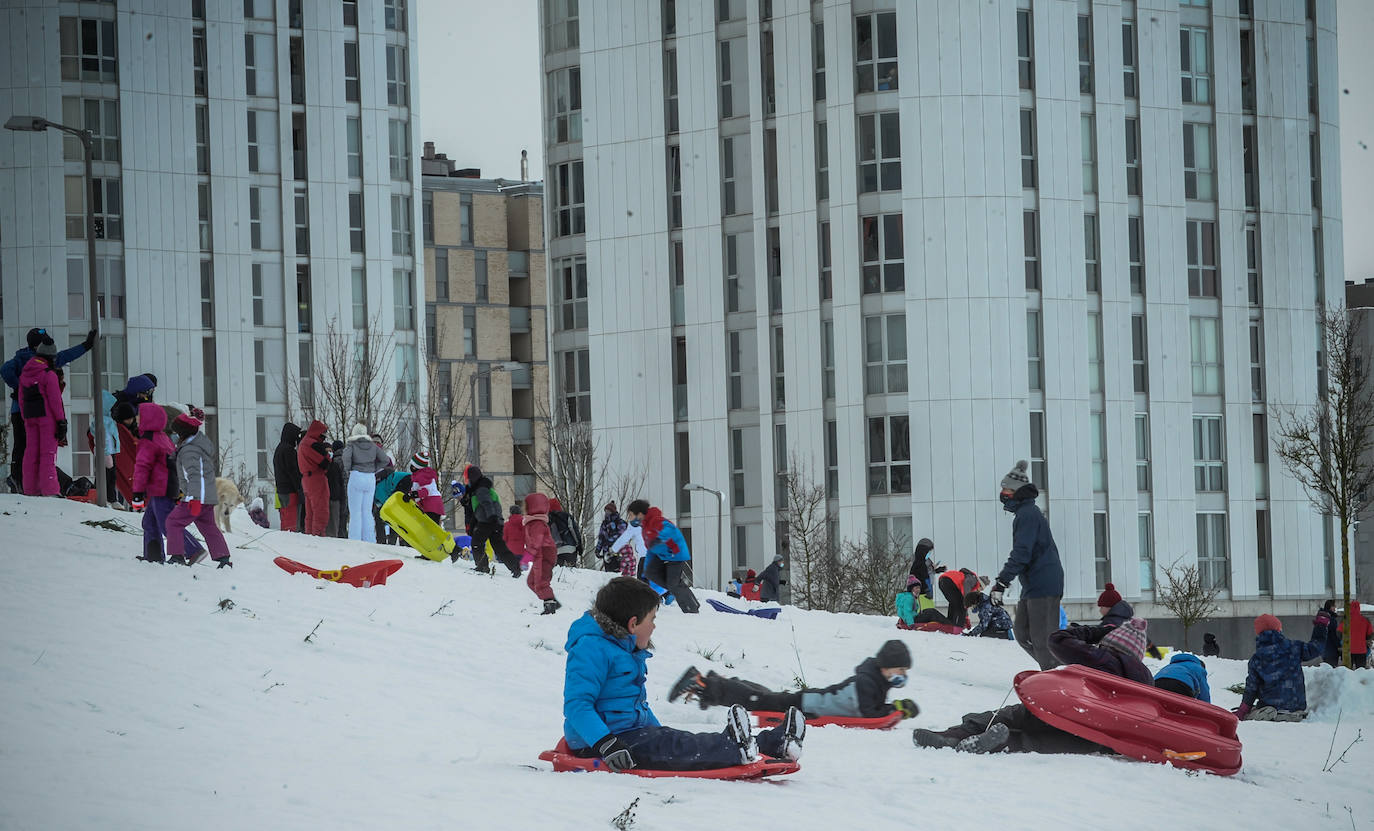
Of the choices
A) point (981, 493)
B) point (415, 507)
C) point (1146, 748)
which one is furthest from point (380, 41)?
point (1146, 748)

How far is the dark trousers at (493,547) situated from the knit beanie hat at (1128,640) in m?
9.43

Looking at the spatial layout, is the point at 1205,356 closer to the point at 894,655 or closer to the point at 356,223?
the point at 356,223

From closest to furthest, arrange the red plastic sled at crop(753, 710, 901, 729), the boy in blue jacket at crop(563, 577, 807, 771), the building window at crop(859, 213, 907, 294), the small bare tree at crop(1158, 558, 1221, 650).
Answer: the boy in blue jacket at crop(563, 577, 807, 771)
the red plastic sled at crop(753, 710, 901, 729)
the small bare tree at crop(1158, 558, 1221, 650)
the building window at crop(859, 213, 907, 294)

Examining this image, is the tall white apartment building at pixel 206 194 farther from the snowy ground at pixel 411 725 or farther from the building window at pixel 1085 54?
the snowy ground at pixel 411 725

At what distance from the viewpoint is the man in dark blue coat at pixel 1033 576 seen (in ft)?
47.5

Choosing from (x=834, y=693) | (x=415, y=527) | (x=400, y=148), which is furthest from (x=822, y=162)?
(x=834, y=693)

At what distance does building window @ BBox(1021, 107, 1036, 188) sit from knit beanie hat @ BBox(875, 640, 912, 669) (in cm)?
3788

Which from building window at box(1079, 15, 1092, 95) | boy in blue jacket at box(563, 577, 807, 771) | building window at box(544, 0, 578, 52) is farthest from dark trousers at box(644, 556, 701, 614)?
building window at box(544, 0, 578, 52)

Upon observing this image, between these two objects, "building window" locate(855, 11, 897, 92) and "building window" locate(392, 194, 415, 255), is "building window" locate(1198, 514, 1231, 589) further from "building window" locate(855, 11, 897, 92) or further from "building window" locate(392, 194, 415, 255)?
"building window" locate(392, 194, 415, 255)

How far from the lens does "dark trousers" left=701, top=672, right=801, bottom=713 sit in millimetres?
11539

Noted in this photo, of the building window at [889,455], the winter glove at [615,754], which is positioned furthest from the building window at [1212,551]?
the winter glove at [615,754]

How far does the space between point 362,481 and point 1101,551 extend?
1193 inches

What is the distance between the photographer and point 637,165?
51.7 metres

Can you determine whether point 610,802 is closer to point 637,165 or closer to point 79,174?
point 637,165
